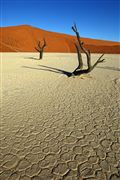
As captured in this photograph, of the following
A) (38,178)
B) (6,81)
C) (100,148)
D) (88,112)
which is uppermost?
(6,81)

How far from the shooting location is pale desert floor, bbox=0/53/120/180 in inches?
153

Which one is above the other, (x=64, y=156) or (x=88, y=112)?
(x=88, y=112)

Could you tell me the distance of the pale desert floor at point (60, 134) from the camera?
3.88m

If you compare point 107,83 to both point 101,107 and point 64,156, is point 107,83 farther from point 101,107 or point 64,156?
point 64,156

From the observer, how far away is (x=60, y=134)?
5.24 m

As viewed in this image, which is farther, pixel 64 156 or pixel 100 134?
pixel 100 134

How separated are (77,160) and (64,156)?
336mm

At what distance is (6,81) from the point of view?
39.2 ft

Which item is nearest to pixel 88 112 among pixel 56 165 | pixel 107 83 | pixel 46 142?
pixel 46 142

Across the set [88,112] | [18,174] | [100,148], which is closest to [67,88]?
[88,112]

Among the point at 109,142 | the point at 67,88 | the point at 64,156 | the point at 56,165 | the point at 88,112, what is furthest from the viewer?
the point at 67,88

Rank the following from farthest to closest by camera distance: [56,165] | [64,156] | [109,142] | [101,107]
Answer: [101,107] < [109,142] < [64,156] < [56,165]

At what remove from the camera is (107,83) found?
1097 cm

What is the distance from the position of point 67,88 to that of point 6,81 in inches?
174
